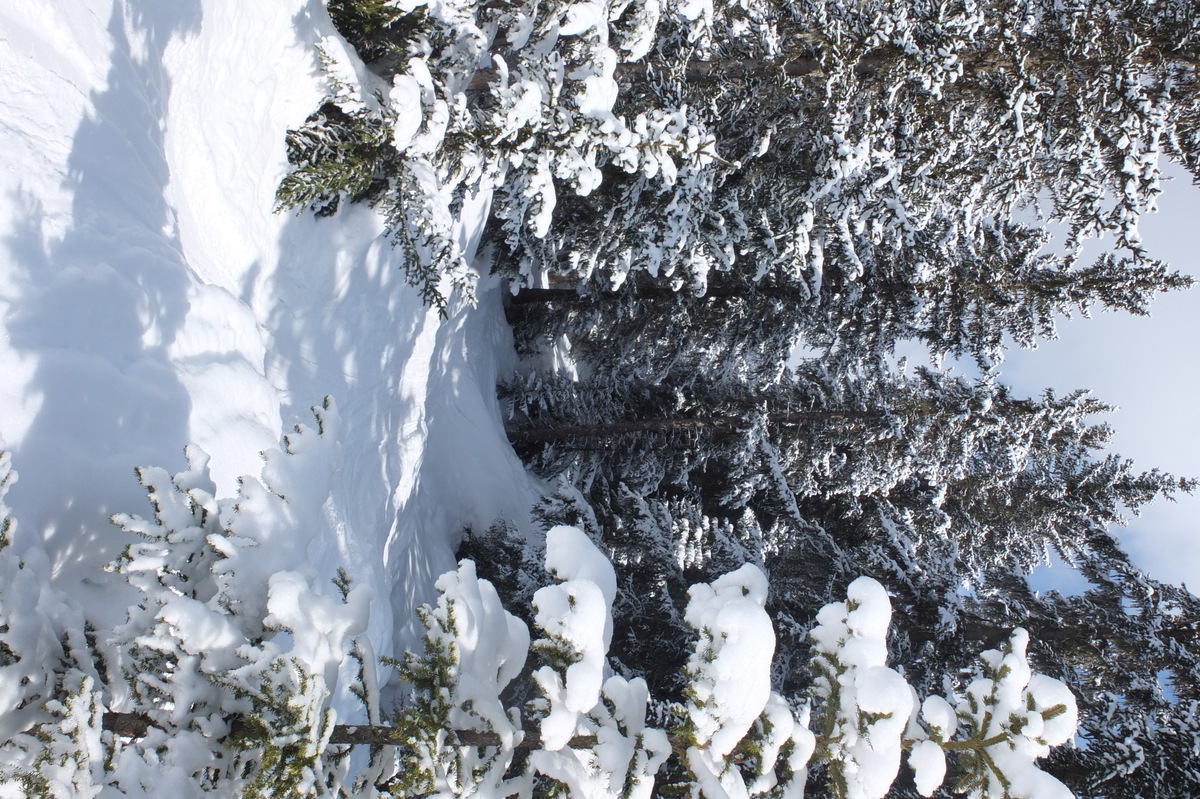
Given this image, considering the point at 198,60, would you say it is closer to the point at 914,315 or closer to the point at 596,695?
the point at 596,695

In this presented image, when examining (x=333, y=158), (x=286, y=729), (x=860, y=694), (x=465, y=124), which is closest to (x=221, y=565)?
(x=286, y=729)

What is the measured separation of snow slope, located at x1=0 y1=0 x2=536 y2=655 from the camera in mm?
3393

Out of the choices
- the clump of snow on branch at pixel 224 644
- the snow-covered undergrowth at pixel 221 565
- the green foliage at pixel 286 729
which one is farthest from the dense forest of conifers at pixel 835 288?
the green foliage at pixel 286 729

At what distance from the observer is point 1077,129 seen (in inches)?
311

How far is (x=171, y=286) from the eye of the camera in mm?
4281

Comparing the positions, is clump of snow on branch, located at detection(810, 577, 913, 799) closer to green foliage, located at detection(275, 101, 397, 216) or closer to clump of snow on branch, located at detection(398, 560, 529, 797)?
clump of snow on branch, located at detection(398, 560, 529, 797)

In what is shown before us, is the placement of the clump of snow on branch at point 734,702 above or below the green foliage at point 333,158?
below

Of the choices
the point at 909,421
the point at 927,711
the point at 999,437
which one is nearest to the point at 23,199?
the point at 927,711

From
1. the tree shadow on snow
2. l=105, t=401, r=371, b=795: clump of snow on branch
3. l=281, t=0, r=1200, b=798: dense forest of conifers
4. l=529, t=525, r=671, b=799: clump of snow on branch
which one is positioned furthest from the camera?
l=281, t=0, r=1200, b=798: dense forest of conifers

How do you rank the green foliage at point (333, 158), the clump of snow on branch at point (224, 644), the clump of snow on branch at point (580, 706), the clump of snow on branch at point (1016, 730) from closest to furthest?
the clump of snow on branch at point (224, 644)
the clump of snow on branch at point (580, 706)
the clump of snow on branch at point (1016, 730)
the green foliage at point (333, 158)

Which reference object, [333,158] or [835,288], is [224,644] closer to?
[333,158]

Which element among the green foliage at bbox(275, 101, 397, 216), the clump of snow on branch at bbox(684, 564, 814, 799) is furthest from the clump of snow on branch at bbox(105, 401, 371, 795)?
the green foliage at bbox(275, 101, 397, 216)

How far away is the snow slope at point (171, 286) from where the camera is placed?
339 centimetres

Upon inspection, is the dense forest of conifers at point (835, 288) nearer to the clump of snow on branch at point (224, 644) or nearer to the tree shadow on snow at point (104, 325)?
the tree shadow on snow at point (104, 325)
